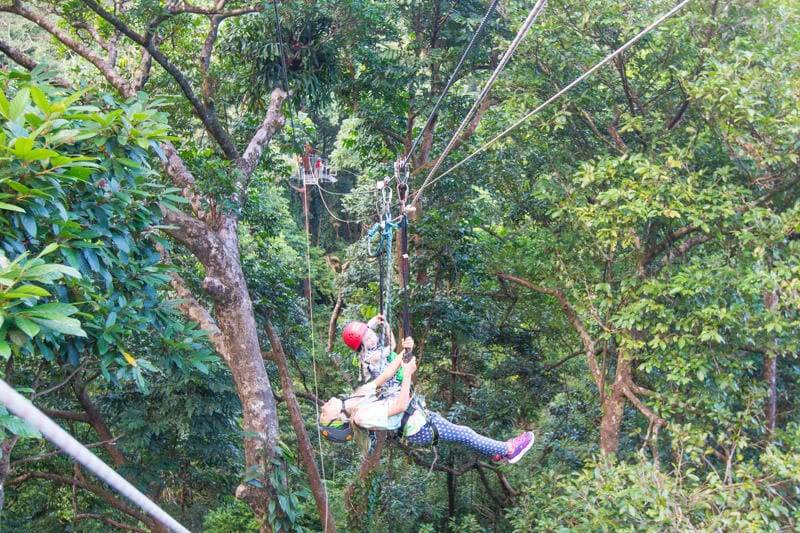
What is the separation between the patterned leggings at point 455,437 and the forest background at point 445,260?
0.79 metres

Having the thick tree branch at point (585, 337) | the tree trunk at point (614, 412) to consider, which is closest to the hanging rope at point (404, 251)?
the thick tree branch at point (585, 337)

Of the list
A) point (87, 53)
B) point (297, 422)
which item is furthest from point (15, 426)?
point (297, 422)

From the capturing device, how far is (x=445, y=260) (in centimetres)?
734

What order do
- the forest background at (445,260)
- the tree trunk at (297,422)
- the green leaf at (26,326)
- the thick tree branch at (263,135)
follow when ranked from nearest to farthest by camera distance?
the green leaf at (26,326) < the forest background at (445,260) < the thick tree branch at (263,135) < the tree trunk at (297,422)

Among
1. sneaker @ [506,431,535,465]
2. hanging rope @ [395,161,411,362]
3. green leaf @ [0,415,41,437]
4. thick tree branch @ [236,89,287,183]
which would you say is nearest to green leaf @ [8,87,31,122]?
green leaf @ [0,415,41,437]

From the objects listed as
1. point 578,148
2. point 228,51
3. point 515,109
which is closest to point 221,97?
point 228,51

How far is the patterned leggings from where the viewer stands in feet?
13.0

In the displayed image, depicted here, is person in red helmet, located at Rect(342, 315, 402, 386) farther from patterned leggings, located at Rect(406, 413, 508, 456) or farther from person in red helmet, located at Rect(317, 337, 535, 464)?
patterned leggings, located at Rect(406, 413, 508, 456)

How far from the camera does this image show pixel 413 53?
7.30 metres

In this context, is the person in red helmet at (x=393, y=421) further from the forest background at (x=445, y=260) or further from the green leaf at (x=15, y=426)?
the green leaf at (x=15, y=426)

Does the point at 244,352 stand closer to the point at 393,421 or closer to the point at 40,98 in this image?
the point at 393,421

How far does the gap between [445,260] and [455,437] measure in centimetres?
344

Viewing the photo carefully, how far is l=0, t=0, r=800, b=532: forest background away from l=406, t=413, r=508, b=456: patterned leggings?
794 mm

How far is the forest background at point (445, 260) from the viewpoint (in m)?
3.51
